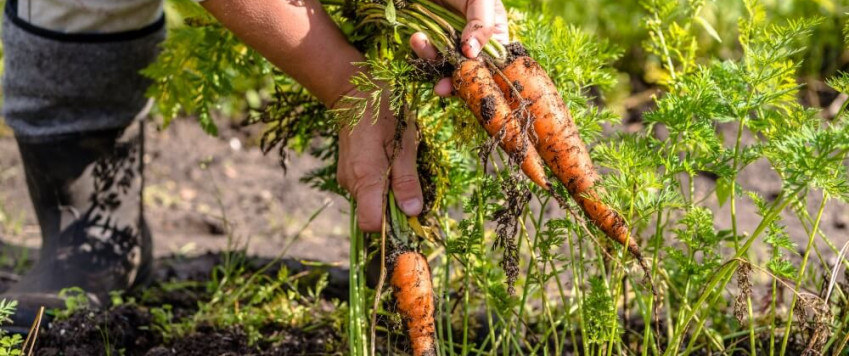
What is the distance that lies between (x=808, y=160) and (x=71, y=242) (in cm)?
187

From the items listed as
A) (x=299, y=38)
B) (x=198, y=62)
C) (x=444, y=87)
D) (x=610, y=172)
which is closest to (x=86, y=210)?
(x=198, y=62)

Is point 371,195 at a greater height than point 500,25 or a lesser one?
lesser

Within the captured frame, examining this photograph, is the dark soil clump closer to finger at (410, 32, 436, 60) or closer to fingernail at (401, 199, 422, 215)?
fingernail at (401, 199, 422, 215)

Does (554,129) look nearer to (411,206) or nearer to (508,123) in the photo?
(508,123)

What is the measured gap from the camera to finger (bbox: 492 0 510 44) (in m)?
1.72

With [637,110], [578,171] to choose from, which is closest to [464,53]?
[578,171]

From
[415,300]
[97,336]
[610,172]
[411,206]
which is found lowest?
[97,336]

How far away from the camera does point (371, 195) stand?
176 centimetres

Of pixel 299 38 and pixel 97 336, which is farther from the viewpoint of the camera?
pixel 97 336

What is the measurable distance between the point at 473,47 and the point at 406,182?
0.30 meters

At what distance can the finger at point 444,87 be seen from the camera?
1.69m

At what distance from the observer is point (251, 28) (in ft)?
5.70

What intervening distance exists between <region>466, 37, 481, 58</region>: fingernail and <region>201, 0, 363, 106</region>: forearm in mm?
255

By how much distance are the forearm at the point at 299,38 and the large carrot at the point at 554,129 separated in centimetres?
31
